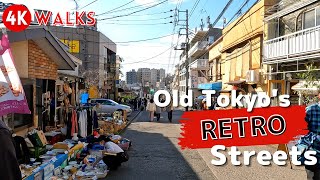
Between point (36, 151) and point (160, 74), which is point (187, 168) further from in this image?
point (160, 74)

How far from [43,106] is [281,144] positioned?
7080mm

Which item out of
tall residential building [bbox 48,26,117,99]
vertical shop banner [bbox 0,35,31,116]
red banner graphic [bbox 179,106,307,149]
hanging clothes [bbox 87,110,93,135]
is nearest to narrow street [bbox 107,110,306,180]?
red banner graphic [bbox 179,106,307,149]

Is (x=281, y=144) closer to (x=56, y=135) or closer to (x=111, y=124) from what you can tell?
(x=56, y=135)

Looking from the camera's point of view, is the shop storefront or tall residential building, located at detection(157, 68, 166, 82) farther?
tall residential building, located at detection(157, 68, 166, 82)

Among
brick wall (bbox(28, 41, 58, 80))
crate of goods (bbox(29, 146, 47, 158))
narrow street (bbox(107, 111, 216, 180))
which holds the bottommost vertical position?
narrow street (bbox(107, 111, 216, 180))

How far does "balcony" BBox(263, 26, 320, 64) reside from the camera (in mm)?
12383

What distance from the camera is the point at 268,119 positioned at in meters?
8.37

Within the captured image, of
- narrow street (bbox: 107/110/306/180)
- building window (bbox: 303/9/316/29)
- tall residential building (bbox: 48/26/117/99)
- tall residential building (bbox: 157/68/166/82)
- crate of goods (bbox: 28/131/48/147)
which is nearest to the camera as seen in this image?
crate of goods (bbox: 28/131/48/147)

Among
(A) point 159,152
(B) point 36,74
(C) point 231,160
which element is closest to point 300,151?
(C) point 231,160

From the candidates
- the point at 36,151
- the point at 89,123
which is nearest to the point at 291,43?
the point at 89,123

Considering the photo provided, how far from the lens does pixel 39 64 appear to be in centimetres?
913

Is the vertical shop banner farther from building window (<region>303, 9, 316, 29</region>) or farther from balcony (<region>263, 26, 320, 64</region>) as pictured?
building window (<region>303, 9, 316, 29</region>)

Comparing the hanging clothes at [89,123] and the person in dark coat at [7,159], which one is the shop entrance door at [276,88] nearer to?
the hanging clothes at [89,123]

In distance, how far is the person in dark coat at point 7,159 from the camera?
1.60 meters
